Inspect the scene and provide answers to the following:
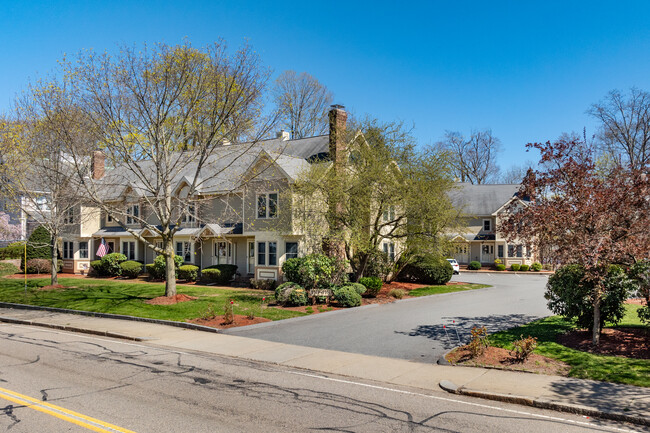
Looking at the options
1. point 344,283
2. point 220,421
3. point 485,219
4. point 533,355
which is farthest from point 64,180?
point 485,219

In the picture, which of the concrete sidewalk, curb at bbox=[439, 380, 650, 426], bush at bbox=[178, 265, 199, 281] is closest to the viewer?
curb at bbox=[439, 380, 650, 426]

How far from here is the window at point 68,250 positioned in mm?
39031

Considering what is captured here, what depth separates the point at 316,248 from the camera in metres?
25.8

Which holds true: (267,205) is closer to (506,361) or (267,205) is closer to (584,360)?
(506,361)

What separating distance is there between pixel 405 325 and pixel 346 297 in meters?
4.38

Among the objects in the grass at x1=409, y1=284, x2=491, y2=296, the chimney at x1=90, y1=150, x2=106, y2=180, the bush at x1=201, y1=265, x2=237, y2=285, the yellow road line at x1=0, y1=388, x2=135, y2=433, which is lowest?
the grass at x1=409, y1=284, x2=491, y2=296

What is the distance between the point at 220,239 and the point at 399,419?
2603 cm

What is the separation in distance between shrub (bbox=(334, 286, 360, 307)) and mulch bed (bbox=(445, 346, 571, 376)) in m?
8.77

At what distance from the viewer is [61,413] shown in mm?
7680

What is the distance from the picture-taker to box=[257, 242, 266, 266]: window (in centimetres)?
2899

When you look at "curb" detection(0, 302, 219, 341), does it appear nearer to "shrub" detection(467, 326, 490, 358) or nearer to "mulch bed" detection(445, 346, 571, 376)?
"mulch bed" detection(445, 346, 571, 376)

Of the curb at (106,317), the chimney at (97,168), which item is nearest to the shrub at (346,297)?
the curb at (106,317)

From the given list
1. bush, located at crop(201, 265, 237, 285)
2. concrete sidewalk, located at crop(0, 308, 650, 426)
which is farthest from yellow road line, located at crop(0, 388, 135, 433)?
bush, located at crop(201, 265, 237, 285)

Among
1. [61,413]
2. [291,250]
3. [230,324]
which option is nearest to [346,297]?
[230,324]
